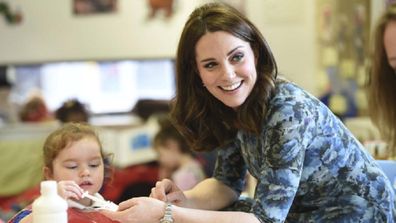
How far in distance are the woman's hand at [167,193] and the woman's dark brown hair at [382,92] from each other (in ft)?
2.91

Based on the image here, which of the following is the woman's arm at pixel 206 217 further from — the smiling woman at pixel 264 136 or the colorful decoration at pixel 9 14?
the colorful decoration at pixel 9 14

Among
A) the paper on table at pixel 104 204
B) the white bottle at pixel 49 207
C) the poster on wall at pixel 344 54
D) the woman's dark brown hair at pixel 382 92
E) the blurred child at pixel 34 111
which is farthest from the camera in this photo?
the blurred child at pixel 34 111

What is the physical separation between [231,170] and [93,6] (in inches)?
140

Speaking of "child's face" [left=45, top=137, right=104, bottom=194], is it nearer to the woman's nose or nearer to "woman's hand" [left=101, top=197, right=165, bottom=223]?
"woman's hand" [left=101, top=197, right=165, bottom=223]

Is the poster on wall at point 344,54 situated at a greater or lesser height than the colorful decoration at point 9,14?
lesser

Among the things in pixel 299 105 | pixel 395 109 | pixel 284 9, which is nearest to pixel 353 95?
pixel 284 9

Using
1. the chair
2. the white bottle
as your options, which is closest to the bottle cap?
the white bottle

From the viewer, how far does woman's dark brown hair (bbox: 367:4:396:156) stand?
2.00m

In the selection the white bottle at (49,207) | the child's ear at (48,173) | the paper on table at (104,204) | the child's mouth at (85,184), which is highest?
the white bottle at (49,207)

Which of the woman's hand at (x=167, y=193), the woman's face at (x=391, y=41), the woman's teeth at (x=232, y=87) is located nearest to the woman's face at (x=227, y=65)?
the woman's teeth at (x=232, y=87)

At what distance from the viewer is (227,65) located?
131cm

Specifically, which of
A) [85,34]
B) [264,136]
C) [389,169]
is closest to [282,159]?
[264,136]

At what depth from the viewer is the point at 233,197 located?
5.34 ft

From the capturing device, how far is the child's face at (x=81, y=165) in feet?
4.57
